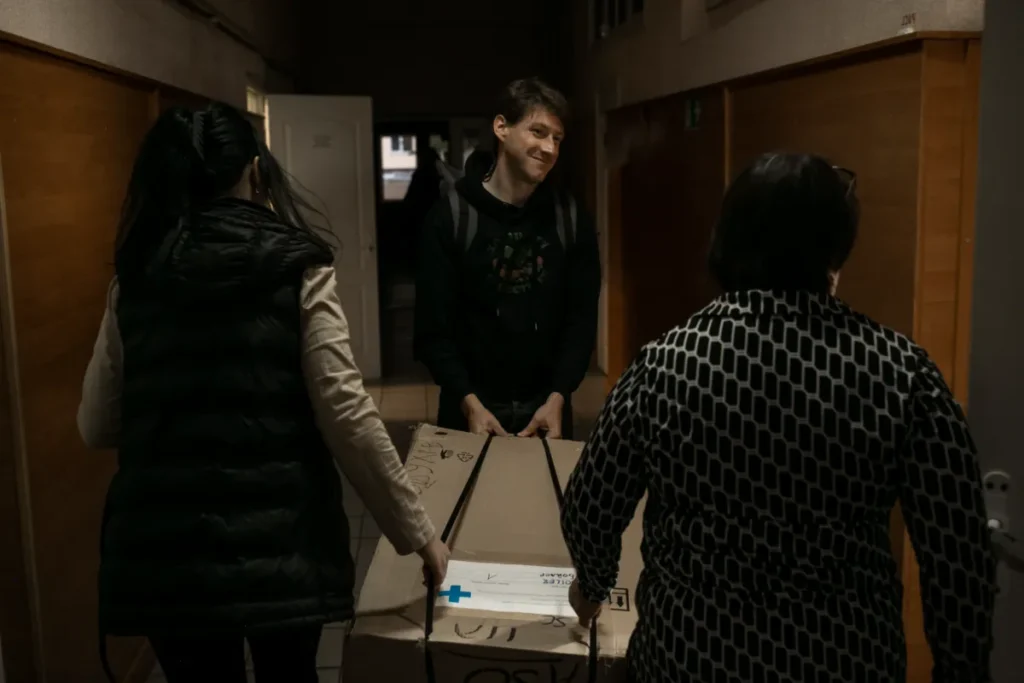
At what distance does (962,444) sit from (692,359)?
0.29 meters

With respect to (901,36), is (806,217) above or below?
below

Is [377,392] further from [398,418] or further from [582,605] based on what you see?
[582,605]

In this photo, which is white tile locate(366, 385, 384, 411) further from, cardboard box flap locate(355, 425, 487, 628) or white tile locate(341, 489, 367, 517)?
cardboard box flap locate(355, 425, 487, 628)

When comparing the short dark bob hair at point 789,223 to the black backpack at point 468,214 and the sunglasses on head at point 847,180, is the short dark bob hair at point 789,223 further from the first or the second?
the black backpack at point 468,214

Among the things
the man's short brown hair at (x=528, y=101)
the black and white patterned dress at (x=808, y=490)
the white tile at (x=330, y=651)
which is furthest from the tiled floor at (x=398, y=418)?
the black and white patterned dress at (x=808, y=490)

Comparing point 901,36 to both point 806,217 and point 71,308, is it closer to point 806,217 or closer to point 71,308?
point 806,217

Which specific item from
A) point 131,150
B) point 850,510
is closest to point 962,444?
point 850,510

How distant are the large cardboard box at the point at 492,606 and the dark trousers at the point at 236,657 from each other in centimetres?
13

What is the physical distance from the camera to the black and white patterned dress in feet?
3.10

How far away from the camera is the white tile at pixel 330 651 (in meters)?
2.48

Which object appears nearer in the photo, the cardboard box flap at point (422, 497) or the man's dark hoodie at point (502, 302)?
the cardboard box flap at point (422, 497)

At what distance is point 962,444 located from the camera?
0.94m

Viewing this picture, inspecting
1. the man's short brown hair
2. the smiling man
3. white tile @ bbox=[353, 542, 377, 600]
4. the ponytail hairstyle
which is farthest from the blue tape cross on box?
white tile @ bbox=[353, 542, 377, 600]

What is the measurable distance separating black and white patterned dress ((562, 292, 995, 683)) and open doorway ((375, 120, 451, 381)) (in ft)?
18.0
